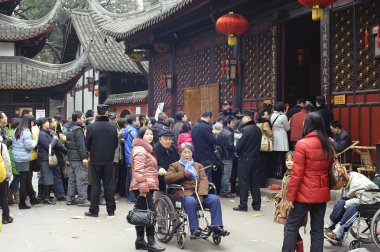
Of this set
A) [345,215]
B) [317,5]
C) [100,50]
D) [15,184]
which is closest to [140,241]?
[345,215]

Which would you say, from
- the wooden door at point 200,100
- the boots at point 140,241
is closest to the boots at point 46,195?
the boots at point 140,241

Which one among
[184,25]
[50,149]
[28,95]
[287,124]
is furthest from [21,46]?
[287,124]

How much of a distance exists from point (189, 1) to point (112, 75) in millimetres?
13640

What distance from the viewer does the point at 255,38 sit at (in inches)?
551

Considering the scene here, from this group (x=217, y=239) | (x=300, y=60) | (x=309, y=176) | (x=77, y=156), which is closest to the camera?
(x=309, y=176)

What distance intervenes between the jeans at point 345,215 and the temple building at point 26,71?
15347 millimetres

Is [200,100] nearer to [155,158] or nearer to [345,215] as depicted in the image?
[155,158]

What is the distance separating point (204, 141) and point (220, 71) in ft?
18.9

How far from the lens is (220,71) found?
1577cm

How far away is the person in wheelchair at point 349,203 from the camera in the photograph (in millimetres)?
6741

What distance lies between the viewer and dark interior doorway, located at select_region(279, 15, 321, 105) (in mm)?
14992

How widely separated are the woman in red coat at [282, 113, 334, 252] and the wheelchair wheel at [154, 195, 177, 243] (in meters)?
1.72

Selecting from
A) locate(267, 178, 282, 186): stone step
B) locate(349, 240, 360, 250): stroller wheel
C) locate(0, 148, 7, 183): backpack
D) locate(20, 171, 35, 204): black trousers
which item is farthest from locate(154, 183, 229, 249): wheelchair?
locate(267, 178, 282, 186): stone step

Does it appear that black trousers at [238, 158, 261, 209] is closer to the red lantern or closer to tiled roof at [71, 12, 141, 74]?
the red lantern
